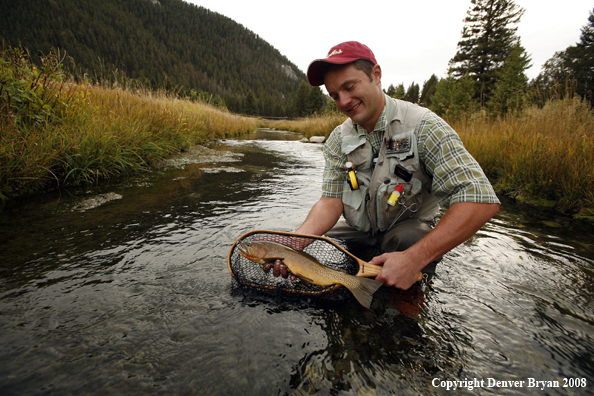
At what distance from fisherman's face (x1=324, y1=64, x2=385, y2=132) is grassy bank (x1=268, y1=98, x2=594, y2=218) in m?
4.26

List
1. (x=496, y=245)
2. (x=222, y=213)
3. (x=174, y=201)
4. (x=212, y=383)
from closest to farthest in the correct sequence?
1. (x=212, y=383)
2. (x=496, y=245)
3. (x=222, y=213)
4. (x=174, y=201)

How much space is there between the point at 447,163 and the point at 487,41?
1748 inches

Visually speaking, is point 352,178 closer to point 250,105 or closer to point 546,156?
point 546,156

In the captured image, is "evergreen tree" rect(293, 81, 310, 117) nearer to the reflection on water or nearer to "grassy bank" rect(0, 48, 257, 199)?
"grassy bank" rect(0, 48, 257, 199)

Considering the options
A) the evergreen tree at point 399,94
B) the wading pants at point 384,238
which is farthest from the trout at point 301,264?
the evergreen tree at point 399,94

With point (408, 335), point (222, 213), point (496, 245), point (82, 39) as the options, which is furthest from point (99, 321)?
point (82, 39)

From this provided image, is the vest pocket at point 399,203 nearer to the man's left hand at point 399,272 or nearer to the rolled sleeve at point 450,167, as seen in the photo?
the rolled sleeve at point 450,167

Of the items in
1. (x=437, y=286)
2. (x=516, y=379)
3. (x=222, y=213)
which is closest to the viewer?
(x=516, y=379)

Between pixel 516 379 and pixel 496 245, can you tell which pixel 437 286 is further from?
pixel 496 245

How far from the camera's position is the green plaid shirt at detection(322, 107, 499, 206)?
210cm

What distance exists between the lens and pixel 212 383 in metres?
1.65

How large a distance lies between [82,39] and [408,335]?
178 metres

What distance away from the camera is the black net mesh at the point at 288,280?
2318mm

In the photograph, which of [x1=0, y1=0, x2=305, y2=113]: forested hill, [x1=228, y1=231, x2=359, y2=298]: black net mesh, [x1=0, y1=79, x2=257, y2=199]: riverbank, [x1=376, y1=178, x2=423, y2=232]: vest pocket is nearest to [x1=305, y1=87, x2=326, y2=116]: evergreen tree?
[x1=0, y1=0, x2=305, y2=113]: forested hill
